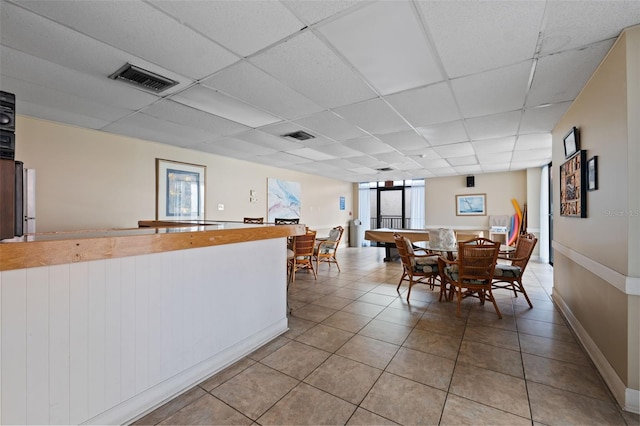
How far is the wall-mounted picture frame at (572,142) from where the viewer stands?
9.12ft

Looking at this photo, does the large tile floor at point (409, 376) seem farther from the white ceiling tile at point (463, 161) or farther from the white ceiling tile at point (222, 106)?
the white ceiling tile at point (463, 161)

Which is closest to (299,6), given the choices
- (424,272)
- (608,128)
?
(608,128)

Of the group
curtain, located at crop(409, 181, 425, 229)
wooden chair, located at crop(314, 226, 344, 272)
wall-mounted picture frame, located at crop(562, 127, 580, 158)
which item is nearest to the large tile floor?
wall-mounted picture frame, located at crop(562, 127, 580, 158)

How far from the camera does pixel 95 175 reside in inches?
160

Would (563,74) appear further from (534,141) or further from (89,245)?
(89,245)

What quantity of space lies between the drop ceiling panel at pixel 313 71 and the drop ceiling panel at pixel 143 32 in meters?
0.36

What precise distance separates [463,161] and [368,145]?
9.43 feet

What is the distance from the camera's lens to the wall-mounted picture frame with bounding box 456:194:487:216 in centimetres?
847

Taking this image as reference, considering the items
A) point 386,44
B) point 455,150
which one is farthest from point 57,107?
point 455,150

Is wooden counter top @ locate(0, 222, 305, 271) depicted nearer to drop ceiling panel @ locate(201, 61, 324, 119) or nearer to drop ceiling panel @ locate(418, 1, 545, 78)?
drop ceiling panel @ locate(201, 61, 324, 119)

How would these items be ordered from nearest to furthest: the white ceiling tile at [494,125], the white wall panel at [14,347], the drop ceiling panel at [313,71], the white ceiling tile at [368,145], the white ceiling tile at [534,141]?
the white wall panel at [14,347] < the drop ceiling panel at [313,71] < the white ceiling tile at [494,125] < the white ceiling tile at [534,141] < the white ceiling tile at [368,145]

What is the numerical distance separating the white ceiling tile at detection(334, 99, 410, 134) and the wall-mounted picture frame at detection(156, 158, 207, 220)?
327 cm

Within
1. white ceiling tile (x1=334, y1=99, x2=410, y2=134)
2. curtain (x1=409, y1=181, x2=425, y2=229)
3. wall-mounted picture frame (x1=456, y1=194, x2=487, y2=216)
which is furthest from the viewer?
curtain (x1=409, y1=181, x2=425, y2=229)

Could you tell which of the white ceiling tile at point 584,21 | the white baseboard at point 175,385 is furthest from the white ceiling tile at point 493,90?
the white baseboard at point 175,385
